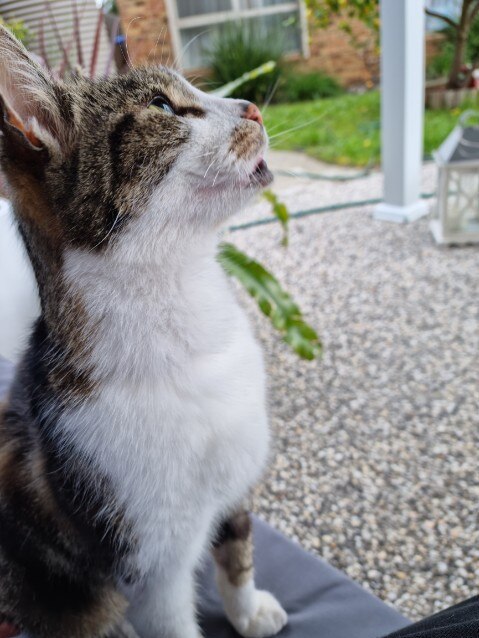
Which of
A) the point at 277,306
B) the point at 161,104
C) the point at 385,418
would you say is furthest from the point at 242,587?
the point at 277,306

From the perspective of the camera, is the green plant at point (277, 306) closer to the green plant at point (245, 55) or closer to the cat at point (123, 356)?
the cat at point (123, 356)

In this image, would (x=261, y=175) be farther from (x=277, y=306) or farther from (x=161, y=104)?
(x=277, y=306)

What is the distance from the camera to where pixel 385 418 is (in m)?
2.02

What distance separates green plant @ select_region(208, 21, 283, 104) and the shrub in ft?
0.81

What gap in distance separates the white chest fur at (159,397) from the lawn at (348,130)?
3850mm

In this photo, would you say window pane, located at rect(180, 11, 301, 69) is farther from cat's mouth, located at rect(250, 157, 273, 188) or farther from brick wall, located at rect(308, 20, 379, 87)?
cat's mouth, located at rect(250, 157, 273, 188)

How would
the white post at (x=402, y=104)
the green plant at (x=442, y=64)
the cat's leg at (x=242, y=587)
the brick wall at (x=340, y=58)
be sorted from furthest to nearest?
1. the brick wall at (x=340, y=58)
2. the green plant at (x=442, y=64)
3. the white post at (x=402, y=104)
4. the cat's leg at (x=242, y=587)

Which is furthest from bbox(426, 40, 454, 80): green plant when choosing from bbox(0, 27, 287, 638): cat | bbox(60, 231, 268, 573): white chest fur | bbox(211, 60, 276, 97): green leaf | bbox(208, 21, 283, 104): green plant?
bbox(60, 231, 268, 573): white chest fur

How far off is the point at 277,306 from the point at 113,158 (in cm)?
137

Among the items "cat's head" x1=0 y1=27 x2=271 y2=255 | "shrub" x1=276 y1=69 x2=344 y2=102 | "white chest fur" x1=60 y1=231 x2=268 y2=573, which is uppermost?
"cat's head" x1=0 y1=27 x2=271 y2=255

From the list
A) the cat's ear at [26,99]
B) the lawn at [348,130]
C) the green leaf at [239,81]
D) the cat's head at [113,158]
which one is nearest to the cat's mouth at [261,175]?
the cat's head at [113,158]

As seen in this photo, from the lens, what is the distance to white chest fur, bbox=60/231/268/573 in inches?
32.9

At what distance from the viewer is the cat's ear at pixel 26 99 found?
74 centimetres

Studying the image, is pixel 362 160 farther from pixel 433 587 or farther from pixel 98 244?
pixel 98 244
